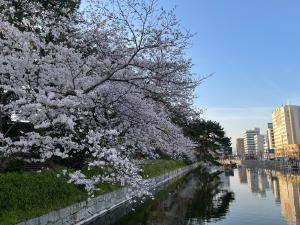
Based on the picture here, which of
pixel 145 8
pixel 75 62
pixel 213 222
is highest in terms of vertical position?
pixel 145 8

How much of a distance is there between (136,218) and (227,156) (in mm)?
139203

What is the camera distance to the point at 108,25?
1689 cm

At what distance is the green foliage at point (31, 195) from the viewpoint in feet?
40.3

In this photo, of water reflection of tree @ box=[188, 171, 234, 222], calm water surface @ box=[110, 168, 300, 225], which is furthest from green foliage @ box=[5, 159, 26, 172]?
water reflection of tree @ box=[188, 171, 234, 222]

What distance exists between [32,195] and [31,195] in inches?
3.5

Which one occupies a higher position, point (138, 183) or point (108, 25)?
point (108, 25)

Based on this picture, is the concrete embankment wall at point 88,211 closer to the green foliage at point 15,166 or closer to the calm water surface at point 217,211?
the calm water surface at point 217,211

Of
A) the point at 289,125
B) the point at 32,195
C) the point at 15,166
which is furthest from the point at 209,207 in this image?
the point at 289,125

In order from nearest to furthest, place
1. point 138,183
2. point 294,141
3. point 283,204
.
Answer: point 138,183, point 283,204, point 294,141

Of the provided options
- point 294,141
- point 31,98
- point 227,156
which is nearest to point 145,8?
point 31,98

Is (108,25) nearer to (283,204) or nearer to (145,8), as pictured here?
(145,8)

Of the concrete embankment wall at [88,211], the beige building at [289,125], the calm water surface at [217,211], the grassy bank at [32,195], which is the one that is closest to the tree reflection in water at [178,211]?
the calm water surface at [217,211]

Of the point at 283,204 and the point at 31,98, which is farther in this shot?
the point at 283,204

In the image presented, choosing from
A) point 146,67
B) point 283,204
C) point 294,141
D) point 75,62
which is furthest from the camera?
point 294,141
